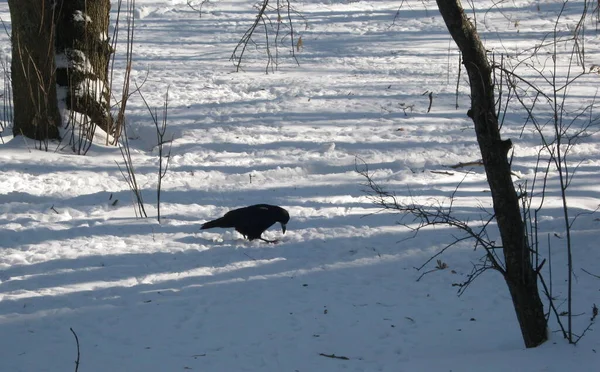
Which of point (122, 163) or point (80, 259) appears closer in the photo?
point (80, 259)

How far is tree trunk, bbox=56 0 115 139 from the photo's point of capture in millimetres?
8961

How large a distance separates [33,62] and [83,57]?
2.68 ft

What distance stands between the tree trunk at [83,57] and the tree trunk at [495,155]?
19.7ft

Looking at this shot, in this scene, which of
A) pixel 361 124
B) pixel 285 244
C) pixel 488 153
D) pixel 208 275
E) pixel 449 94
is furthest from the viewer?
pixel 449 94

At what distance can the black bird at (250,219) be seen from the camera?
627 cm

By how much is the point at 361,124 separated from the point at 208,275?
4875 mm

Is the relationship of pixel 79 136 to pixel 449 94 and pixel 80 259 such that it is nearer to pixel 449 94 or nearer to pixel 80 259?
pixel 80 259

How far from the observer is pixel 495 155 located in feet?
13.3

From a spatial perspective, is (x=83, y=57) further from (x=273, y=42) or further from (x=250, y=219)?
(x=273, y=42)

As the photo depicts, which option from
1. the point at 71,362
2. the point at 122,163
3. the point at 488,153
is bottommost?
the point at 71,362

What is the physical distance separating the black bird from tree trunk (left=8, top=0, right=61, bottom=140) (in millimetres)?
3464

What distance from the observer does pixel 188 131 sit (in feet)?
32.5

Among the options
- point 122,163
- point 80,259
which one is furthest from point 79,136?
point 80,259

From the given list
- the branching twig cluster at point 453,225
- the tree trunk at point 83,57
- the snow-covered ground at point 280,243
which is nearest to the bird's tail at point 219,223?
the snow-covered ground at point 280,243
